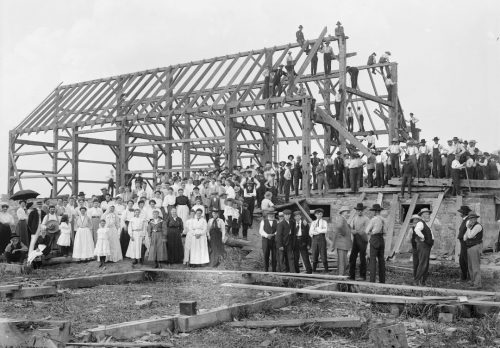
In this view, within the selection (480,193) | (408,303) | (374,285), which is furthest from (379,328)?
(480,193)

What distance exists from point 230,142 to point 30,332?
13.7 meters

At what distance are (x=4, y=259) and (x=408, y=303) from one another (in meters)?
11.8

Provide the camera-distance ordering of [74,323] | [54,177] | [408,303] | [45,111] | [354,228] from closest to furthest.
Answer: [74,323], [408,303], [354,228], [54,177], [45,111]

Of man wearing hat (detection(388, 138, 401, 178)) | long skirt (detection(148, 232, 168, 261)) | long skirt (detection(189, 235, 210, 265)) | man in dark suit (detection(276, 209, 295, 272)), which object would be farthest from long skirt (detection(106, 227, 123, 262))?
man wearing hat (detection(388, 138, 401, 178))

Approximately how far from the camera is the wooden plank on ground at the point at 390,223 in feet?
49.8

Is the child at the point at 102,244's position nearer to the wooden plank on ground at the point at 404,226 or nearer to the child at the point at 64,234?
the child at the point at 64,234

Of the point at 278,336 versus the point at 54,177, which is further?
the point at 54,177

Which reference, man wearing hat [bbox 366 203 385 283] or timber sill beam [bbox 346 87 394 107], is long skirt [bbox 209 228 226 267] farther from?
timber sill beam [bbox 346 87 394 107]

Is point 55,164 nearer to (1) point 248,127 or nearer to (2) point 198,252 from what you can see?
(1) point 248,127

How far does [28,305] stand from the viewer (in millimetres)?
9391

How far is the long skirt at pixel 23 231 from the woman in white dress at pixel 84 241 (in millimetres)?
1839

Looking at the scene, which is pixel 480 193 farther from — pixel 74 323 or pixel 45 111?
pixel 45 111

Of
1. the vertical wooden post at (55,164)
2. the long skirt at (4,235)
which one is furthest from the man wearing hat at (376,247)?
the vertical wooden post at (55,164)

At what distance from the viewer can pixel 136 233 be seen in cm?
1519
